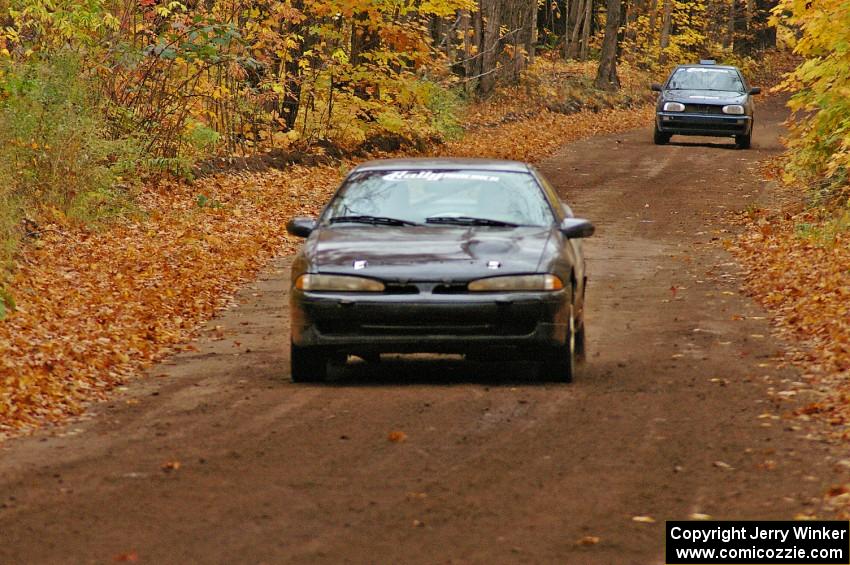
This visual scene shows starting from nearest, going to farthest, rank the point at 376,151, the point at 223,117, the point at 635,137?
the point at 223,117
the point at 376,151
the point at 635,137

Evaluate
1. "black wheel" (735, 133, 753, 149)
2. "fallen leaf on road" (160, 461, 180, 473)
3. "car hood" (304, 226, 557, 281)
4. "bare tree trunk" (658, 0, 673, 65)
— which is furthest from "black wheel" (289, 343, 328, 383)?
"bare tree trunk" (658, 0, 673, 65)

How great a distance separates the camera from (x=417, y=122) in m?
30.9

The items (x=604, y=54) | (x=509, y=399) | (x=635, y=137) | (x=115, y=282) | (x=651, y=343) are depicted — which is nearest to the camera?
(x=509, y=399)

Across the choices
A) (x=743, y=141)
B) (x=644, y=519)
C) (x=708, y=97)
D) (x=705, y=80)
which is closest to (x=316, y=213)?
(x=708, y=97)

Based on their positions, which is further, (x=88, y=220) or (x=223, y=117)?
(x=223, y=117)

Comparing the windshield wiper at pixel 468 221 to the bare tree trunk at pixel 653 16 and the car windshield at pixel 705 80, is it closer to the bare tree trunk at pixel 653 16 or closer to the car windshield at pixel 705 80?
the car windshield at pixel 705 80

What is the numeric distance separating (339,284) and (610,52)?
3810 centimetres

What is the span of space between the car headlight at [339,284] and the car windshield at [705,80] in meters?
24.3

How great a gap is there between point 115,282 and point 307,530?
30.1 ft

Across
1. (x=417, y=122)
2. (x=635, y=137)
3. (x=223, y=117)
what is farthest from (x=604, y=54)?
(x=223, y=117)

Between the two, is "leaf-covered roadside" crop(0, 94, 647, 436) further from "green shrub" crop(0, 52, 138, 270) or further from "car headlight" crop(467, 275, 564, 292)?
"car headlight" crop(467, 275, 564, 292)

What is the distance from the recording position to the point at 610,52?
4634cm

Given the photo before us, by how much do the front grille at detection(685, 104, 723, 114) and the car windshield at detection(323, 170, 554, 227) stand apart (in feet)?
72.1

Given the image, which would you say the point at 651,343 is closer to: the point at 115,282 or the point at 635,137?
the point at 115,282
